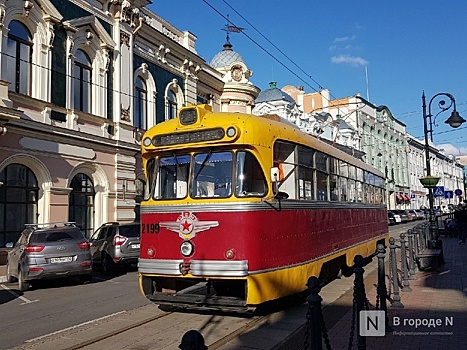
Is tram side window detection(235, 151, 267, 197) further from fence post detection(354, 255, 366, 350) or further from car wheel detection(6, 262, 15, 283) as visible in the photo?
car wheel detection(6, 262, 15, 283)

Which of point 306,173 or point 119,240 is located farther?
point 119,240

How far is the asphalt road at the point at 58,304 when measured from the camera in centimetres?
795

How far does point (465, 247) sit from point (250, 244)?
53.7 ft

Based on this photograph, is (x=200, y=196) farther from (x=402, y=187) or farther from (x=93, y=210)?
(x=402, y=187)

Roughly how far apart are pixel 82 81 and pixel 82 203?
5.02m

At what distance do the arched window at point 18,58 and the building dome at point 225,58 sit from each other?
57.6ft

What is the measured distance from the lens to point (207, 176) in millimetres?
7750

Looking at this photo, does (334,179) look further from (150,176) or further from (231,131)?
(150,176)

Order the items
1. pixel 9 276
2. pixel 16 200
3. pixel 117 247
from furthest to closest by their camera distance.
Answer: pixel 16 200, pixel 117 247, pixel 9 276

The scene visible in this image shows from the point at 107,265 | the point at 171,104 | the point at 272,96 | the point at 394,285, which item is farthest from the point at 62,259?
the point at 272,96

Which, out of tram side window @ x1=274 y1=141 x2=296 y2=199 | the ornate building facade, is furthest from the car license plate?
tram side window @ x1=274 y1=141 x2=296 y2=199

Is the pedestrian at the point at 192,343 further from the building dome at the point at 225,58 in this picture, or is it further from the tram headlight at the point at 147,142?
the building dome at the point at 225,58

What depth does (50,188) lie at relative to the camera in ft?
58.0

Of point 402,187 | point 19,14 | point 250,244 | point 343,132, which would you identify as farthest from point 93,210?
point 402,187
